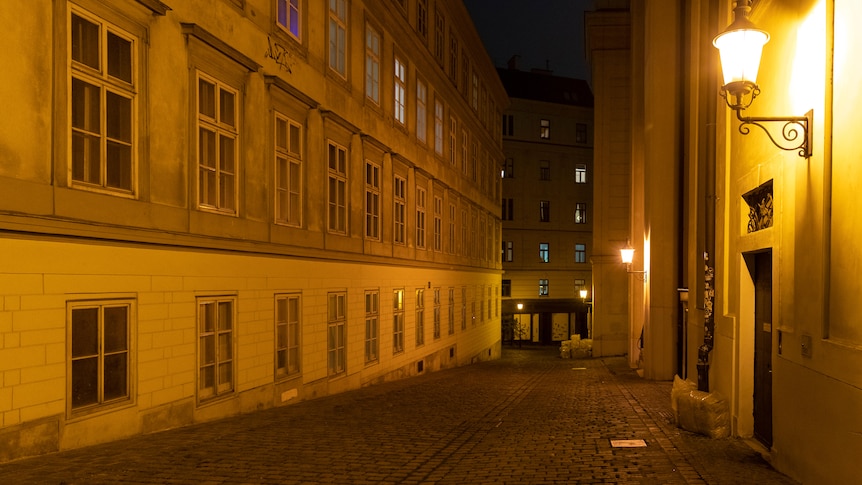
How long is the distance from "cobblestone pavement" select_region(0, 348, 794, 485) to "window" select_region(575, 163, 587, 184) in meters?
44.5

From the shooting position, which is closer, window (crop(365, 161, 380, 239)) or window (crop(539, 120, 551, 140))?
window (crop(365, 161, 380, 239))

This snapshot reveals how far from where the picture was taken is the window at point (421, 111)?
918 inches

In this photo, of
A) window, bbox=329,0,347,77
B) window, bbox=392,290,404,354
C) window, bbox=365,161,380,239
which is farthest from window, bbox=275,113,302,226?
window, bbox=392,290,404,354

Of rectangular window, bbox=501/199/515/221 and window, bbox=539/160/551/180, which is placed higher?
window, bbox=539/160/551/180

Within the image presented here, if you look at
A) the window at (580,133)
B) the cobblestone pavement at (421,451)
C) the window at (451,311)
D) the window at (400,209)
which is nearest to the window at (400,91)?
the window at (400,209)

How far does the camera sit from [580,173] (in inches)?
2238

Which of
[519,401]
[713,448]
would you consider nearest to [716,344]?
[713,448]

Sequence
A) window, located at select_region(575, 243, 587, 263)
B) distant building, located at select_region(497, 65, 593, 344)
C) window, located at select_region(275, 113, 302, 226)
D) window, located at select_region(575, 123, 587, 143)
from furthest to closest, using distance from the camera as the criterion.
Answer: window, located at select_region(575, 123, 587, 143)
window, located at select_region(575, 243, 587, 263)
distant building, located at select_region(497, 65, 593, 344)
window, located at select_region(275, 113, 302, 226)

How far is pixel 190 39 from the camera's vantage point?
1038 cm

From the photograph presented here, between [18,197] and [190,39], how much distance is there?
4034mm

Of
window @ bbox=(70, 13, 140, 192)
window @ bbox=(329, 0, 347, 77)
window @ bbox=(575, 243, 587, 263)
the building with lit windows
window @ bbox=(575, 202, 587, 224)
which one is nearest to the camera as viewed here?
the building with lit windows

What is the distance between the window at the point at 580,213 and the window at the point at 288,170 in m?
44.3

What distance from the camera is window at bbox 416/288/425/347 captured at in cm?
2291

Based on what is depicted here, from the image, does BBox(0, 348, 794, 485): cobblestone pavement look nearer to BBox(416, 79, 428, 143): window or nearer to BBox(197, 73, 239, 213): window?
BBox(197, 73, 239, 213): window
